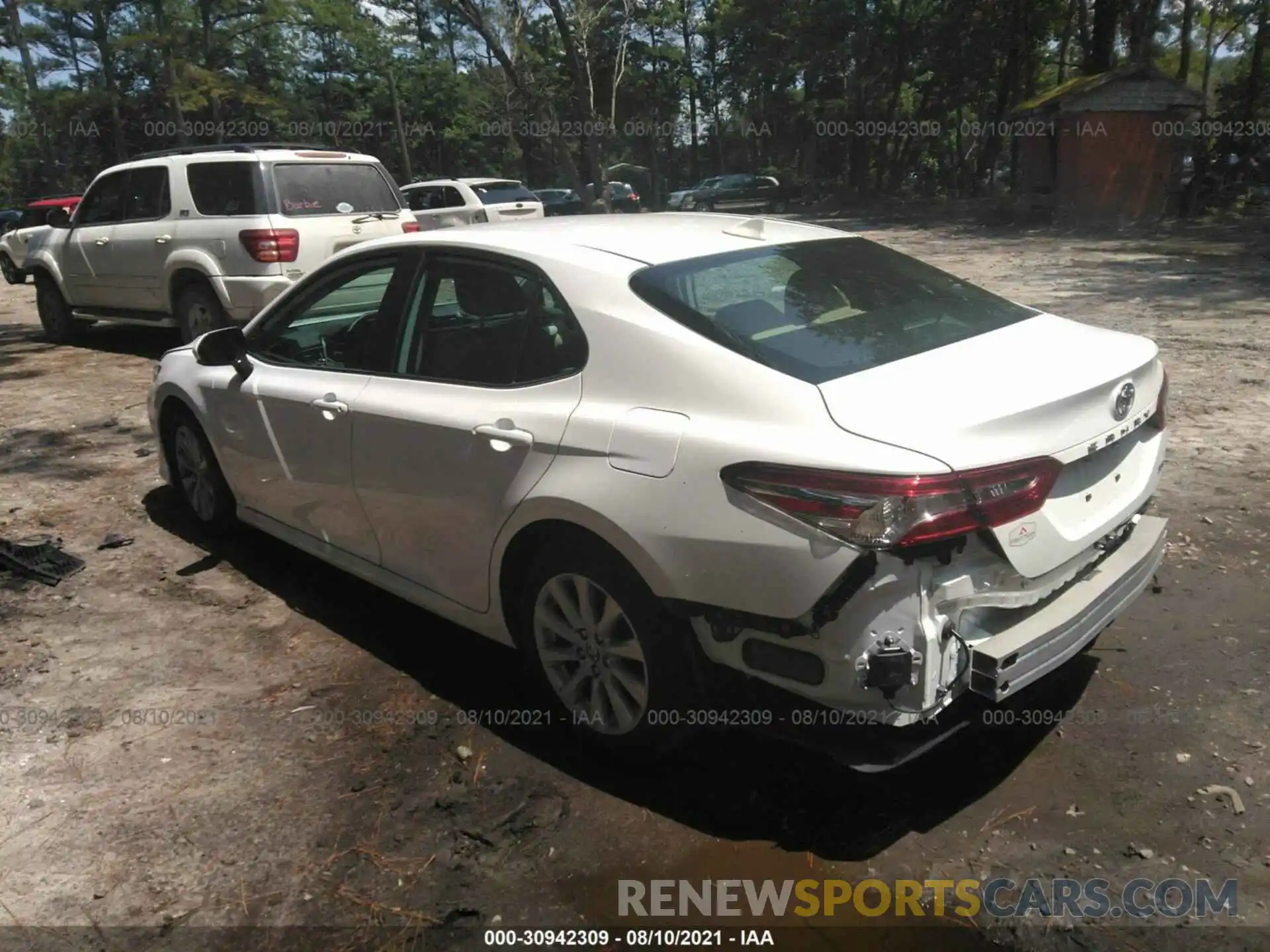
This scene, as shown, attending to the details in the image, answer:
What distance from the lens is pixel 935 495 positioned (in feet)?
8.15

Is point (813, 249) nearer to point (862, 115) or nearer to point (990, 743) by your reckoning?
point (990, 743)

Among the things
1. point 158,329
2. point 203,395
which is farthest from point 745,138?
point 203,395

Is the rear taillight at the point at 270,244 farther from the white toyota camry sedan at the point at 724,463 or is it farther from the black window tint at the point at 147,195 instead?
the white toyota camry sedan at the point at 724,463

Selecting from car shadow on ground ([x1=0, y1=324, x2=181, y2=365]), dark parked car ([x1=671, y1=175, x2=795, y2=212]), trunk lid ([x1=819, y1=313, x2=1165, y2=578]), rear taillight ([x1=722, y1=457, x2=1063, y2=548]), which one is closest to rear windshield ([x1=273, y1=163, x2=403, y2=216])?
car shadow on ground ([x1=0, y1=324, x2=181, y2=365])

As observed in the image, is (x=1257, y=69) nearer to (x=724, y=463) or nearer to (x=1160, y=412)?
(x=1160, y=412)

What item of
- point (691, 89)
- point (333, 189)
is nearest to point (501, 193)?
point (333, 189)

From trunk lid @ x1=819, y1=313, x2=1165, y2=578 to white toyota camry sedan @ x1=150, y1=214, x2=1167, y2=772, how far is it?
11 millimetres

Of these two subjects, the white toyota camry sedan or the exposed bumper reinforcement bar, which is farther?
the exposed bumper reinforcement bar

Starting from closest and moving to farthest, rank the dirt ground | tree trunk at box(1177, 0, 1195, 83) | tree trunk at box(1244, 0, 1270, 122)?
the dirt ground < tree trunk at box(1244, 0, 1270, 122) < tree trunk at box(1177, 0, 1195, 83)

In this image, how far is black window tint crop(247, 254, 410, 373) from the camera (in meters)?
3.95

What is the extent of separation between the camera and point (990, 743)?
3.37 meters

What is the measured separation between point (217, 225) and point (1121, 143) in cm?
2129

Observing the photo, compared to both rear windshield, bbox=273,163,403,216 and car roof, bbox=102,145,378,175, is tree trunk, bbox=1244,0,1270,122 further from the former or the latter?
car roof, bbox=102,145,378,175

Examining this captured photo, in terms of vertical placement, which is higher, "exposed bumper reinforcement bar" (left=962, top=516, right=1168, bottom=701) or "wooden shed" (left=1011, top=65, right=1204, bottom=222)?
"wooden shed" (left=1011, top=65, right=1204, bottom=222)
